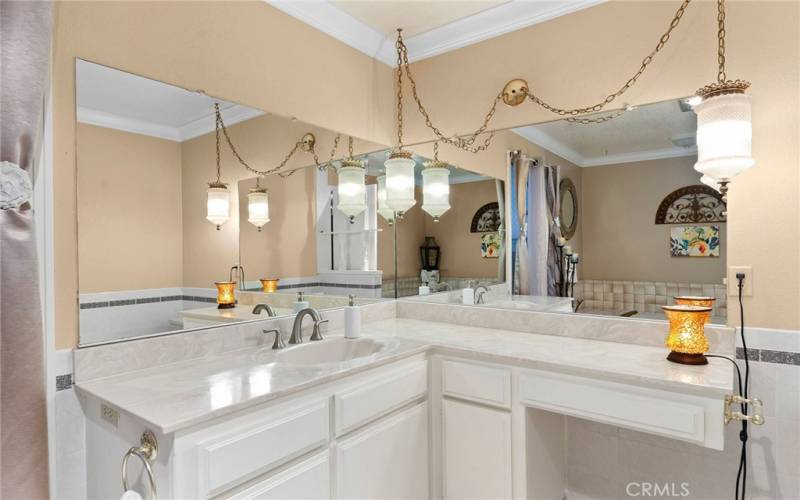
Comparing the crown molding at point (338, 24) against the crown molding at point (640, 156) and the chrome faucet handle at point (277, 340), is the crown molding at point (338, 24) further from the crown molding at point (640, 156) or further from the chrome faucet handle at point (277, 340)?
the chrome faucet handle at point (277, 340)

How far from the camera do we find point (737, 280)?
1.86 meters

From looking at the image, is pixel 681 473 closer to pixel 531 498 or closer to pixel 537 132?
pixel 531 498

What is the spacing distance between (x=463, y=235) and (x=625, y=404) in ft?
4.29

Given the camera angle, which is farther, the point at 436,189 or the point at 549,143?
the point at 436,189

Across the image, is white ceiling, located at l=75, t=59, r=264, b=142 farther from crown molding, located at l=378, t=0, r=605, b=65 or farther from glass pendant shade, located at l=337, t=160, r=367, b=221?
crown molding, located at l=378, t=0, r=605, b=65

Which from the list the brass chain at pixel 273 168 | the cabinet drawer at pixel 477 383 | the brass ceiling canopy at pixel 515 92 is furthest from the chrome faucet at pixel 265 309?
the brass ceiling canopy at pixel 515 92

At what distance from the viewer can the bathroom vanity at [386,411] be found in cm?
132

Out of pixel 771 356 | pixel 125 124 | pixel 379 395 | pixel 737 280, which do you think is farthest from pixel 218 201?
pixel 771 356

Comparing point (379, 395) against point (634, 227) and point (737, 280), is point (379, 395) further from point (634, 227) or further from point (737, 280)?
point (737, 280)

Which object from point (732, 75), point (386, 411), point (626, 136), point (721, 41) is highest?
point (721, 41)

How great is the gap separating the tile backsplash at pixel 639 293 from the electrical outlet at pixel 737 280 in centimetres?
3

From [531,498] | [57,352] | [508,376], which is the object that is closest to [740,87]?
[508,376]
